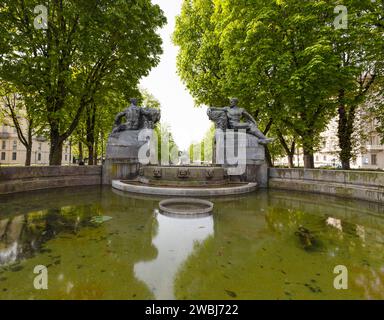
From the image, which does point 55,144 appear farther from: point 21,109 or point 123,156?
point 21,109

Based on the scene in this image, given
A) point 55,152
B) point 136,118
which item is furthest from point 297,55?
point 55,152

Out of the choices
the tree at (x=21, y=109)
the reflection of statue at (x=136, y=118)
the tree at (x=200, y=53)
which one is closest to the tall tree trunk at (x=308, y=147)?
the tree at (x=200, y=53)

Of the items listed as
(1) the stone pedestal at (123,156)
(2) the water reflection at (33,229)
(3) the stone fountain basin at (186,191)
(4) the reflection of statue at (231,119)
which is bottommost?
(2) the water reflection at (33,229)

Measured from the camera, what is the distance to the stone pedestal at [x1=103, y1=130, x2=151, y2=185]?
37.4 feet

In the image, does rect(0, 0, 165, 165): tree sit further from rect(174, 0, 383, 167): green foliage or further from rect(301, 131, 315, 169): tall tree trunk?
rect(301, 131, 315, 169): tall tree trunk

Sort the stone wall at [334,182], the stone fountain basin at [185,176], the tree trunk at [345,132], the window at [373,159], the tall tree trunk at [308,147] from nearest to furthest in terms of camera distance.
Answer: the stone wall at [334,182] → the stone fountain basin at [185,176] → the tall tree trunk at [308,147] → the tree trunk at [345,132] → the window at [373,159]

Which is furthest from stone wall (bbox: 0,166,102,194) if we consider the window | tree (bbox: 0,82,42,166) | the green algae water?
the window

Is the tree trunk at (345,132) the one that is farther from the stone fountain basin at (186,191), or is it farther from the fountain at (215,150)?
the stone fountain basin at (186,191)

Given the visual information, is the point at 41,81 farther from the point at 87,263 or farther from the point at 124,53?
the point at 87,263

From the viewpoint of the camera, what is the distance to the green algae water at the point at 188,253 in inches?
89.5

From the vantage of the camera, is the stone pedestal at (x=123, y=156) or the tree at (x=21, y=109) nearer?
the tree at (x=21, y=109)

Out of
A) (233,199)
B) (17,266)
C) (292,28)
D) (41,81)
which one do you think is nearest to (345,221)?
(233,199)

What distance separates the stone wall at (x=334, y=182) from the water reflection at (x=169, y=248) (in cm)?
652

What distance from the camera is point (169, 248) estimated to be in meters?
3.37
